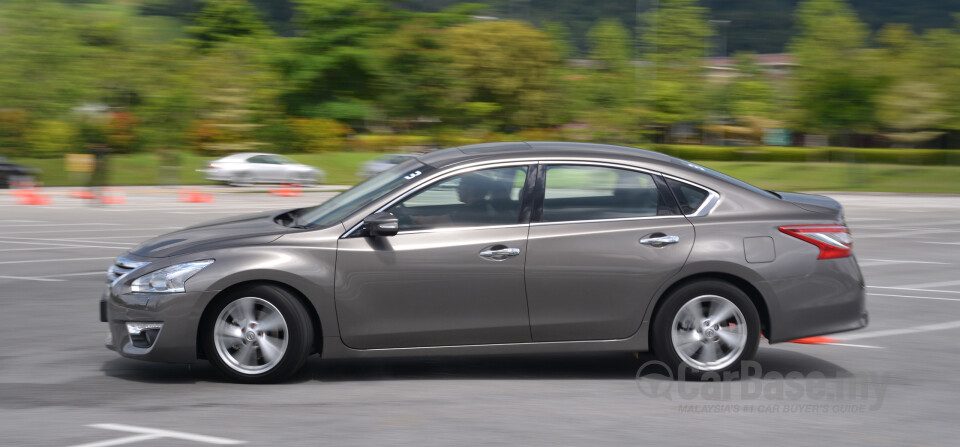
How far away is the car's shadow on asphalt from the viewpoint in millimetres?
6754

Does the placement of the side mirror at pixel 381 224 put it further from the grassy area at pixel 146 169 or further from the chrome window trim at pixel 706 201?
the grassy area at pixel 146 169

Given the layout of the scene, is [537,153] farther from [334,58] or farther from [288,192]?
[334,58]

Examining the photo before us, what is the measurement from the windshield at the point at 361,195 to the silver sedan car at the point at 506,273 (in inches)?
1.1

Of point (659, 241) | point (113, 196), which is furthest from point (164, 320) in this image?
point (113, 196)

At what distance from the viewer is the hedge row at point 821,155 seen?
192ft

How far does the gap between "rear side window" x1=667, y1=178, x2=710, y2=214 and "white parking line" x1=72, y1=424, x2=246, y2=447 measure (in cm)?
313

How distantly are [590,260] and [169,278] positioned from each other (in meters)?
2.53

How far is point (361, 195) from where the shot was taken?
688cm

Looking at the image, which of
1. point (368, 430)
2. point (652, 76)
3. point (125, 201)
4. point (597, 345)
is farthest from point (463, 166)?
point (652, 76)

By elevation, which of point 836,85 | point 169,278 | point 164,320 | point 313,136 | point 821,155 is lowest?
point 821,155

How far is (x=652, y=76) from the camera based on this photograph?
66500mm

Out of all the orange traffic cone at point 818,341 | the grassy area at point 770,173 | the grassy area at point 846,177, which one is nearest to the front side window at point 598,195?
the orange traffic cone at point 818,341

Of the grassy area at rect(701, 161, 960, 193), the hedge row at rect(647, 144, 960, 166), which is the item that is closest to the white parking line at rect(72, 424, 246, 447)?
the grassy area at rect(701, 161, 960, 193)

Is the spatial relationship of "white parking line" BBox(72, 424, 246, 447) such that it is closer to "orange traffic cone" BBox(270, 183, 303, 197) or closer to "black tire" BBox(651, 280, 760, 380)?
"black tire" BBox(651, 280, 760, 380)
